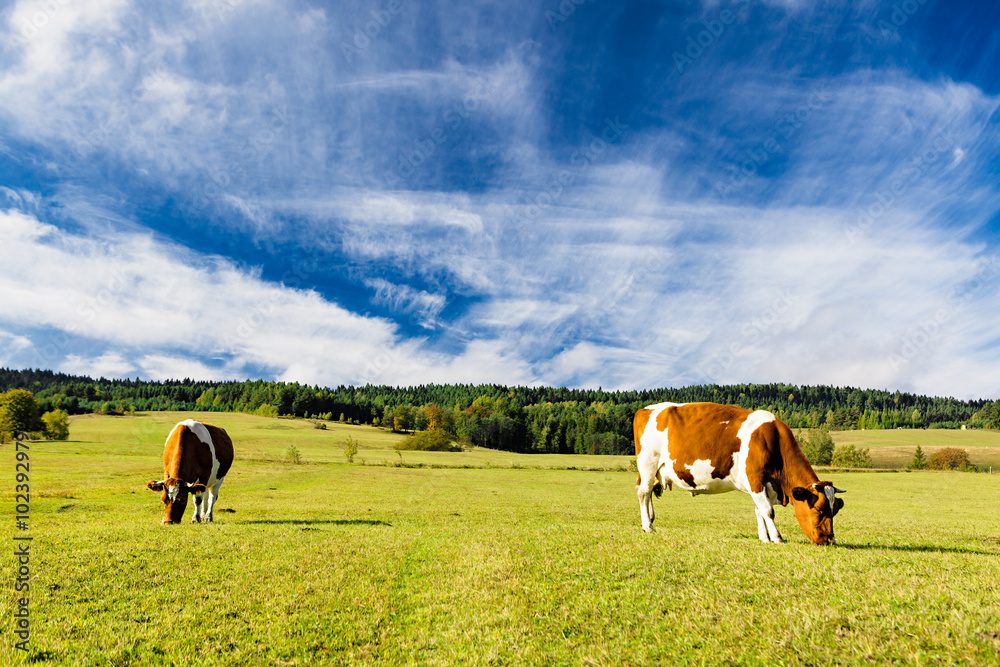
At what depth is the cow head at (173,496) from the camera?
16.5 meters

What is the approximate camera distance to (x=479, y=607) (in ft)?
26.2

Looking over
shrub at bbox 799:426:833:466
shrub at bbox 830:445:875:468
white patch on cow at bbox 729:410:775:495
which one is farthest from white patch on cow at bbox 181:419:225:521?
shrub at bbox 830:445:875:468

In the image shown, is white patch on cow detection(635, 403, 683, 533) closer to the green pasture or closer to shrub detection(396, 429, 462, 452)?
shrub detection(396, 429, 462, 452)

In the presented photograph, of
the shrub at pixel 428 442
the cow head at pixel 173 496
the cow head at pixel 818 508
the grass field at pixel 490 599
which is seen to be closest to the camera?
the grass field at pixel 490 599

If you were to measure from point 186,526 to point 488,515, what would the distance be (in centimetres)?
1348

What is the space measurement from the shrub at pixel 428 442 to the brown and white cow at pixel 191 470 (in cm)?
9186

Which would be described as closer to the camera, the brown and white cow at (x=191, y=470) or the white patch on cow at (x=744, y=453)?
the white patch on cow at (x=744, y=453)

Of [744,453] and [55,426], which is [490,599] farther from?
[55,426]

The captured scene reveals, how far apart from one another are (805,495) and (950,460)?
123m

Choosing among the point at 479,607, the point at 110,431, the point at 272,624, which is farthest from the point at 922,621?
the point at 110,431

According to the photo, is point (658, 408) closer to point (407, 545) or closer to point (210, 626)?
point (407, 545)

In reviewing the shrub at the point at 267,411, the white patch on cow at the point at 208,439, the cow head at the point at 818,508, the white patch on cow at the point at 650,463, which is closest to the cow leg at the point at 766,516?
the cow head at the point at 818,508

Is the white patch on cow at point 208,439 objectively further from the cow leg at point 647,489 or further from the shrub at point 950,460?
the shrub at point 950,460

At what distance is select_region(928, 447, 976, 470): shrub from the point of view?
96.8m
